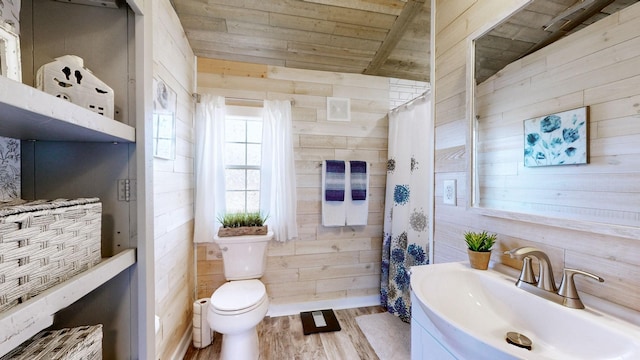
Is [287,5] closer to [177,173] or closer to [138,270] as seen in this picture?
[177,173]

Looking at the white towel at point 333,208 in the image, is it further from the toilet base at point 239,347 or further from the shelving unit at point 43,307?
the shelving unit at point 43,307

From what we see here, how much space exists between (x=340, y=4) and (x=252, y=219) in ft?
5.61

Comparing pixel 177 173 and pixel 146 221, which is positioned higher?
pixel 177 173

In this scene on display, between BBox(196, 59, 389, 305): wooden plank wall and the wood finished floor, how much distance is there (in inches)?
10.4

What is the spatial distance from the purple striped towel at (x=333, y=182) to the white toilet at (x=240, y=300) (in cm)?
64

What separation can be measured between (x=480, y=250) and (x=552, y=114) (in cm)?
58

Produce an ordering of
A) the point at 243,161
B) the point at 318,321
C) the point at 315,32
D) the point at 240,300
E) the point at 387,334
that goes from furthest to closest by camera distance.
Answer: the point at 243,161 → the point at 318,321 → the point at 387,334 → the point at 315,32 → the point at 240,300

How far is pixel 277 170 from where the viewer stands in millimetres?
2178

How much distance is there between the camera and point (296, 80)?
7.50 feet

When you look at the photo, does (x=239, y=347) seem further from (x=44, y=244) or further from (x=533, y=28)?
(x=533, y=28)

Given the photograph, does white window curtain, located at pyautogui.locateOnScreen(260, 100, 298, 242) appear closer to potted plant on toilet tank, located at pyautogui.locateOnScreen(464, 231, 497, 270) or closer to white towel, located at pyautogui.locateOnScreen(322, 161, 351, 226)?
white towel, located at pyautogui.locateOnScreen(322, 161, 351, 226)

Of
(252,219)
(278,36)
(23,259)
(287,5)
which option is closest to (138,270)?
(23,259)

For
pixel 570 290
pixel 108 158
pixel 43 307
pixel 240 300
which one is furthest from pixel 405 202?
pixel 43 307

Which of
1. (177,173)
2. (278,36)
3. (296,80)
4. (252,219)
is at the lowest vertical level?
(252,219)
